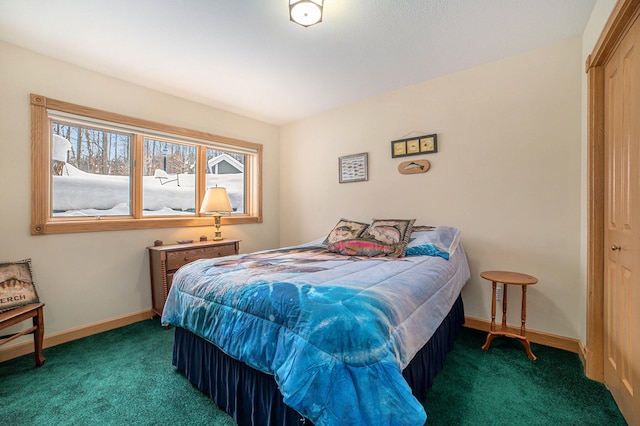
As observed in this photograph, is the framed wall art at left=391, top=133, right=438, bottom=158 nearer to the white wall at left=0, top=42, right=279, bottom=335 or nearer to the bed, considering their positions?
the bed

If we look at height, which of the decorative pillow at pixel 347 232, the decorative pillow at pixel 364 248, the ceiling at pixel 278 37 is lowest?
the decorative pillow at pixel 364 248

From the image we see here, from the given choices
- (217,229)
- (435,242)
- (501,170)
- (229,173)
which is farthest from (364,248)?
(229,173)

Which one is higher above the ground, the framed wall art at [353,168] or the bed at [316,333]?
the framed wall art at [353,168]

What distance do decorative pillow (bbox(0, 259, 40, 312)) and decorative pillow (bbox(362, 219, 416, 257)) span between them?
2796mm

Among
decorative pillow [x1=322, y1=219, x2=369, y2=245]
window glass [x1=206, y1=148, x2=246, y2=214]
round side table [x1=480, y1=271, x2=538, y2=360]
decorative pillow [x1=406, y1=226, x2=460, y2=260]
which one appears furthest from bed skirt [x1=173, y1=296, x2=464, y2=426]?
window glass [x1=206, y1=148, x2=246, y2=214]

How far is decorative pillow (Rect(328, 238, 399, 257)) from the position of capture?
2488mm

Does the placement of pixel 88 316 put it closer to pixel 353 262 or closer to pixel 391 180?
pixel 353 262

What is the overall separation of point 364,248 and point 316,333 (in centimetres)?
148

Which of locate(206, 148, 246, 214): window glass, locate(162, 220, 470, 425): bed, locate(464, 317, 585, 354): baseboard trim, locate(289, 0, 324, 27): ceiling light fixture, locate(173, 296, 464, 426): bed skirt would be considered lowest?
locate(464, 317, 585, 354): baseboard trim

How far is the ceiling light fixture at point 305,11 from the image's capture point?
5.92ft

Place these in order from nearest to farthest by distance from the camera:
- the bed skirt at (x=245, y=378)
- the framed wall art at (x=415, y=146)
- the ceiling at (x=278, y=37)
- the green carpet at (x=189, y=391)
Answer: the bed skirt at (x=245, y=378)
the green carpet at (x=189, y=391)
the ceiling at (x=278, y=37)
the framed wall art at (x=415, y=146)

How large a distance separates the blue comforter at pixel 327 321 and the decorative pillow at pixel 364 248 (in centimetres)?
30

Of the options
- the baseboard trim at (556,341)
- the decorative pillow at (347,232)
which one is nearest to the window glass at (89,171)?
the decorative pillow at (347,232)

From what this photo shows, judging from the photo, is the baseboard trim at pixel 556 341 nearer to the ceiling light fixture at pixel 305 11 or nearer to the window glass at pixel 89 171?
the ceiling light fixture at pixel 305 11
